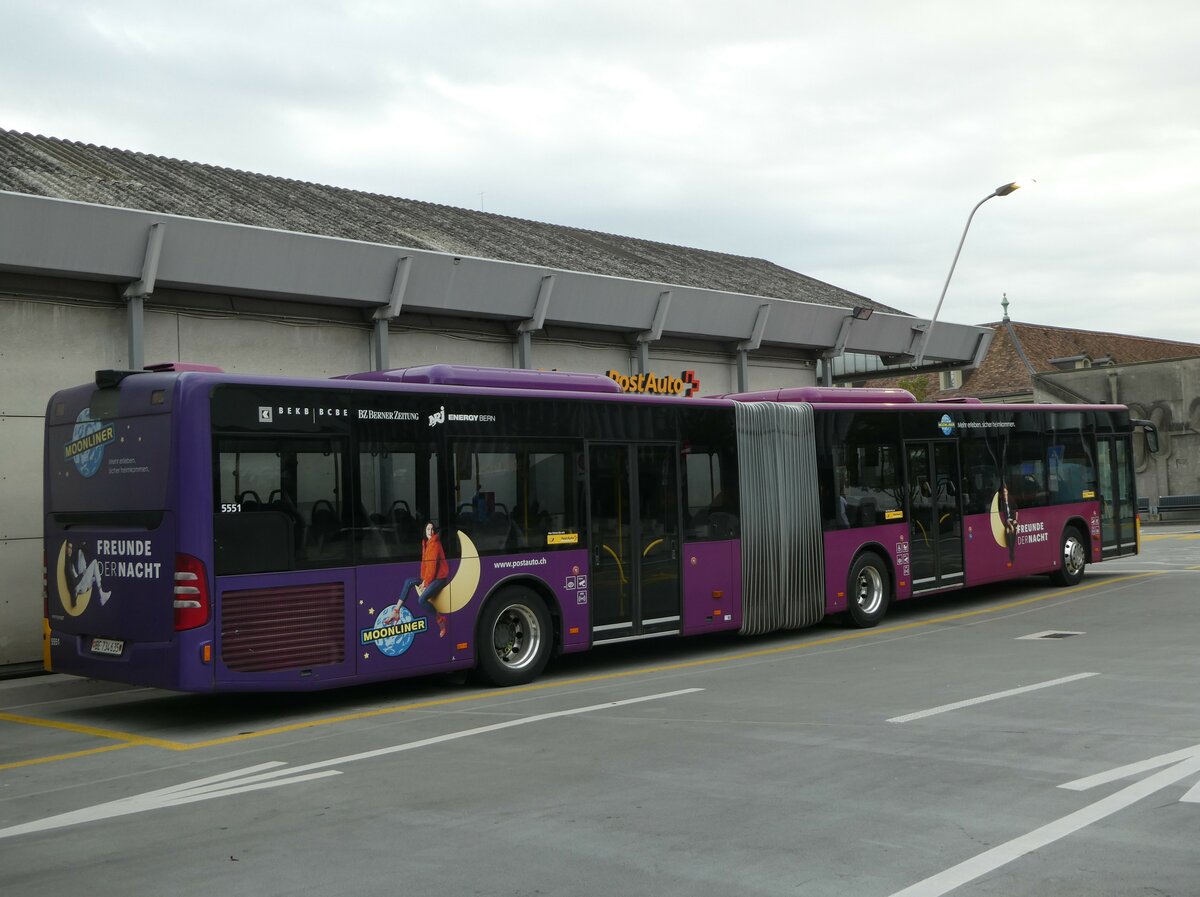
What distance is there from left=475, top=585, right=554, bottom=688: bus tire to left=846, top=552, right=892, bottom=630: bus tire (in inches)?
207

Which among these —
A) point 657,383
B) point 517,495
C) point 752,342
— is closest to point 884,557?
point 657,383

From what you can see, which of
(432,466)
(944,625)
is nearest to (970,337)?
(944,625)

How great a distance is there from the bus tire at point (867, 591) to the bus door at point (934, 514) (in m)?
0.70

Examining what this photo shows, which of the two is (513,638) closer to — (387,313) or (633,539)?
(633,539)

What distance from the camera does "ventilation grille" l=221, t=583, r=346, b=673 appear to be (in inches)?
411

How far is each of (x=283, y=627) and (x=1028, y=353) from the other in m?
57.7

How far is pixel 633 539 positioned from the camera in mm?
13867

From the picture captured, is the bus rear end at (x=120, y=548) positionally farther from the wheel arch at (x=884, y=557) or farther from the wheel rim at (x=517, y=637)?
the wheel arch at (x=884, y=557)

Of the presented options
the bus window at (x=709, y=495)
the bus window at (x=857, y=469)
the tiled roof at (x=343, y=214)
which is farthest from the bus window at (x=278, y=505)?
the bus window at (x=857, y=469)

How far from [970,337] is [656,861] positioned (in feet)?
85.7

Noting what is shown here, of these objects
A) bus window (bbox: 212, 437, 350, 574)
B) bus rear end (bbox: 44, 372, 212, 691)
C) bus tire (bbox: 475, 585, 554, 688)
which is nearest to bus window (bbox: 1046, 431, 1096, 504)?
bus tire (bbox: 475, 585, 554, 688)

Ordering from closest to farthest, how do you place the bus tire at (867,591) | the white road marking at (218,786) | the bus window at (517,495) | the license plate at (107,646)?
the white road marking at (218,786) → the license plate at (107,646) → the bus window at (517,495) → the bus tire at (867,591)

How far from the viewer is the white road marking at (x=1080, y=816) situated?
556 centimetres

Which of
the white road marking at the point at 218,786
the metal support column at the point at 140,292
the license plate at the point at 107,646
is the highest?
the metal support column at the point at 140,292
